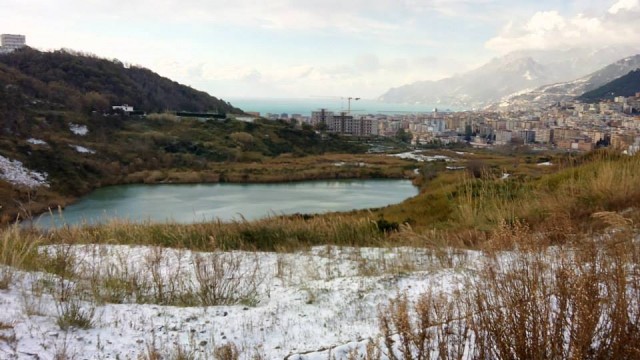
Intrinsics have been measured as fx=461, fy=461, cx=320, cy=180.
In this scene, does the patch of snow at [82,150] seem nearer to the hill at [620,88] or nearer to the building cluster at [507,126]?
the building cluster at [507,126]

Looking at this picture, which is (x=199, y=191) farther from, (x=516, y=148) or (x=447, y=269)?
(x=516, y=148)

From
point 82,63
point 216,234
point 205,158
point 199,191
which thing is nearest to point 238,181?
point 199,191

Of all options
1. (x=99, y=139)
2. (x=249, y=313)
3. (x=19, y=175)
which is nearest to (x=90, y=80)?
(x=99, y=139)

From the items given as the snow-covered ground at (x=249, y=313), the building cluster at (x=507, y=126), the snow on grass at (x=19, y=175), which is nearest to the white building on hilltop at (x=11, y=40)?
the building cluster at (x=507, y=126)

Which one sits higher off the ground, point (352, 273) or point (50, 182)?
point (352, 273)

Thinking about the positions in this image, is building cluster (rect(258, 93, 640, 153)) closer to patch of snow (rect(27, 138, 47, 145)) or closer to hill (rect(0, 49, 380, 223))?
hill (rect(0, 49, 380, 223))

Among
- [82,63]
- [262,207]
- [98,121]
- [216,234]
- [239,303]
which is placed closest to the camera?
[239,303]
